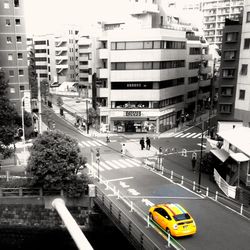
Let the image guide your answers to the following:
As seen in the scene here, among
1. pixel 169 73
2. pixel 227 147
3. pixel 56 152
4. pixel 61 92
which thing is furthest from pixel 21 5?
pixel 61 92

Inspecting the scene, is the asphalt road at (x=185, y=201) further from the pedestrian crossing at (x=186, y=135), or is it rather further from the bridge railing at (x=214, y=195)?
the pedestrian crossing at (x=186, y=135)

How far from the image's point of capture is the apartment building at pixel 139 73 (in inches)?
2341

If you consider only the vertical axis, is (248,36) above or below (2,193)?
above

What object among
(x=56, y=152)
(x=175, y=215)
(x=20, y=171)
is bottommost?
(x=20, y=171)

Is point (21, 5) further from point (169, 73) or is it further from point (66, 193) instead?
point (66, 193)

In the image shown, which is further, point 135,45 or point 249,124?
point 135,45

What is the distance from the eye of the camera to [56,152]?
29562 millimetres

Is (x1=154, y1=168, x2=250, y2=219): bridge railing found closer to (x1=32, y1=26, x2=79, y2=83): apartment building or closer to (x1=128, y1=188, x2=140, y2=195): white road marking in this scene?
(x1=128, y1=188, x2=140, y2=195): white road marking

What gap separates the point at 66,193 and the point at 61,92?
284 feet

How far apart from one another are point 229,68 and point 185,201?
112 ft

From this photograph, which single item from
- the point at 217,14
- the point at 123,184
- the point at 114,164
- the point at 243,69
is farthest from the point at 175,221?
the point at 217,14

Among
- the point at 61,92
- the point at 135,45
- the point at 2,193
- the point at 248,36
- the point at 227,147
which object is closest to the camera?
the point at 2,193

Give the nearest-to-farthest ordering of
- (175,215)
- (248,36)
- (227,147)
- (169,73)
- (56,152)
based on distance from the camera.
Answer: (175,215) < (56,152) < (227,147) < (248,36) < (169,73)

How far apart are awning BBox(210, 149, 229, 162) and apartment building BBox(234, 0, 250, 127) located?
605 inches
